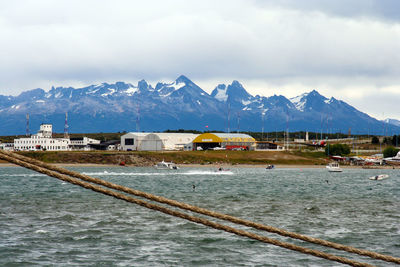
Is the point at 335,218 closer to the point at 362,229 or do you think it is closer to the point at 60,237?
the point at 362,229

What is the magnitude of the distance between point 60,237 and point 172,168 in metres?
137

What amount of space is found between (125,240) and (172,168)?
137324 mm

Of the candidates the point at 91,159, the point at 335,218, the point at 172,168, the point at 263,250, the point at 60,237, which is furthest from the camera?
the point at 91,159

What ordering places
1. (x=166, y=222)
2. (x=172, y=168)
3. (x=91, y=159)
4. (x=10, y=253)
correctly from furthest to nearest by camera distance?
(x=91, y=159), (x=172, y=168), (x=166, y=222), (x=10, y=253)

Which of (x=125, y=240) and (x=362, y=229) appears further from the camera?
(x=362, y=229)

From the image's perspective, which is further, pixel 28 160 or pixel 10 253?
pixel 10 253

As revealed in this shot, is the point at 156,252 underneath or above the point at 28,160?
underneath

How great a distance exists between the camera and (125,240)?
31.2 m

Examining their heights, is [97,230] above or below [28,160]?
below

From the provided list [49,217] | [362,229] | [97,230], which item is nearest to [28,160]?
[97,230]

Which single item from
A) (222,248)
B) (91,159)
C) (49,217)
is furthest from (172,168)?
(222,248)

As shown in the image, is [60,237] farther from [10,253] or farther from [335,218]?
[335,218]

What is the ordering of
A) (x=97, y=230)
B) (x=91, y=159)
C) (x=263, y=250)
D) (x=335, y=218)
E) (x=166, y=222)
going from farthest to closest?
(x=91, y=159) → (x=335, y=218) → (x=166, y=222) → (x=97, y=230) → (x=263, y=250)

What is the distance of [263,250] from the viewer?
96.3 feet
